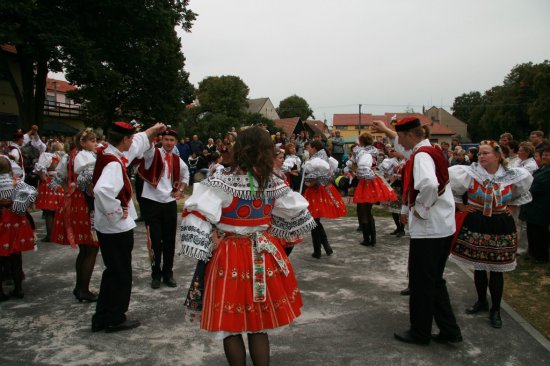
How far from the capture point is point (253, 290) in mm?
2857

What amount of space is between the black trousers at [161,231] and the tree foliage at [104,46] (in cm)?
1438

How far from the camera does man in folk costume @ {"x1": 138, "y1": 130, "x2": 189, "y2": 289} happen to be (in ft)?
18.2

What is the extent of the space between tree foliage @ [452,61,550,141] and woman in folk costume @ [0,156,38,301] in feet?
154

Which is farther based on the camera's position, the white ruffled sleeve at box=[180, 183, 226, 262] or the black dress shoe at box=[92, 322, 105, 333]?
the black dress shoe at box=[92, 322, 105, 333]

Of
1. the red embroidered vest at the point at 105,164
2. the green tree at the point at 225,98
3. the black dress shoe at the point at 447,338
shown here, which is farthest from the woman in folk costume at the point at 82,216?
the green tree at the point at 225,98

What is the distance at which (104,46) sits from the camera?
21250 millimetres

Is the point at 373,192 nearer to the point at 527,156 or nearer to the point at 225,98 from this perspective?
the point at 527,156

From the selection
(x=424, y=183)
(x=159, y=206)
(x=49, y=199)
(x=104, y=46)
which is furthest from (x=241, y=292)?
(x=104, y=46)

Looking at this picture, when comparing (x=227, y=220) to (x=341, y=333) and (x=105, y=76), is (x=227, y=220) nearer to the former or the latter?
(x=341, y=333)

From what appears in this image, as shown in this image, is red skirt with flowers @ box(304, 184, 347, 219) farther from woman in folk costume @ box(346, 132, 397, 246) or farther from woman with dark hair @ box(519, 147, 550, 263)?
woman with dark hair @ box(519, 147, 550, 263)

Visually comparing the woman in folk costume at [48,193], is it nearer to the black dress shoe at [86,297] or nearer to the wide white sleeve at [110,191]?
the black dress shoe at [86,297]

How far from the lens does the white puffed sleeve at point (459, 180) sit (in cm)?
444

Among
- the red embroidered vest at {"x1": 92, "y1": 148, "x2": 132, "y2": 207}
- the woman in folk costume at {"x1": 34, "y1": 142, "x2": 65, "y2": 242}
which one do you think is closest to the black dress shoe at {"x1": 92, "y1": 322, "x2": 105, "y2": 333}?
the red embroidered vest at {"x1": 92, "y1": 148, "x2": 132, "y2": 207}

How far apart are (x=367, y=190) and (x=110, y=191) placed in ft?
16.7
